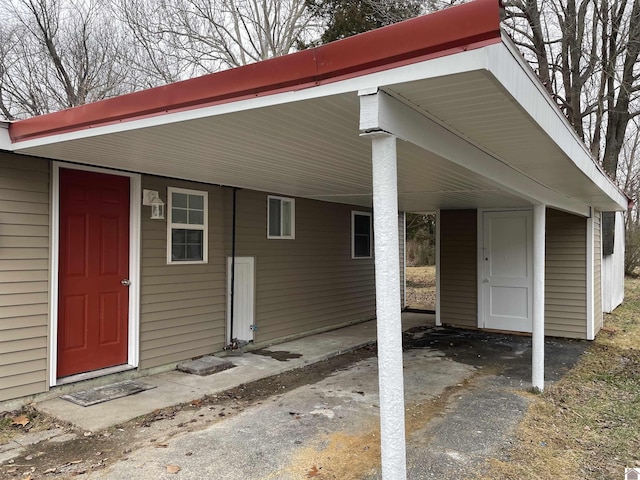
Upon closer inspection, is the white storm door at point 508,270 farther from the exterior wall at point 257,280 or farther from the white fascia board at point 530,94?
the white fascia board at point 530,94

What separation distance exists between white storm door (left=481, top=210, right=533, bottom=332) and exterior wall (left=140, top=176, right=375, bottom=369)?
2.23 meters

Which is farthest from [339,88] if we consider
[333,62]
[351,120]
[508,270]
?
[508,270]

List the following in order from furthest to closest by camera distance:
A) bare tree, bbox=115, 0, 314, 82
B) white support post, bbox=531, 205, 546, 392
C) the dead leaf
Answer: bare tree, bbox=115, 0, 314, 82 → white support post, bbox=531, 205, 546, 392 → the dead leaf

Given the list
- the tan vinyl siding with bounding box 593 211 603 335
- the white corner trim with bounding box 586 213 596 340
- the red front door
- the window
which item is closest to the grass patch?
the white corner trim with bounding box 586 213 596 340

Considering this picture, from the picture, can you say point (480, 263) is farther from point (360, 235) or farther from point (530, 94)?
point (530, 94)

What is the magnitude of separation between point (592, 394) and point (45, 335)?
511 centimetres

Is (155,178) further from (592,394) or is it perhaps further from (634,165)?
(634,165)

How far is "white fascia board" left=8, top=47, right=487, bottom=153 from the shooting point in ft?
5.86

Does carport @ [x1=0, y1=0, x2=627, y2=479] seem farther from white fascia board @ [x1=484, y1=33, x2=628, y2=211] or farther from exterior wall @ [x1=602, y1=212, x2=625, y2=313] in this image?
exterior wall @ [x1=602, y1=212, x2=625, y2=313]

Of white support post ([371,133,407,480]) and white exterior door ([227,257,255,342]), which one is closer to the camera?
white support post ([371,133,407,480])

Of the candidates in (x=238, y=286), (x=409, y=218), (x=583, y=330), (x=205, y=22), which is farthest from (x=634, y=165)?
(x=238, y=286)

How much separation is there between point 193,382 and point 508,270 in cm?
518

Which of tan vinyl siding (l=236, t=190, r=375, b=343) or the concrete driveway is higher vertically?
tan vinyl siding (l=236, t=190, r=375, b=343)

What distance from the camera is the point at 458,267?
7.86 meters
